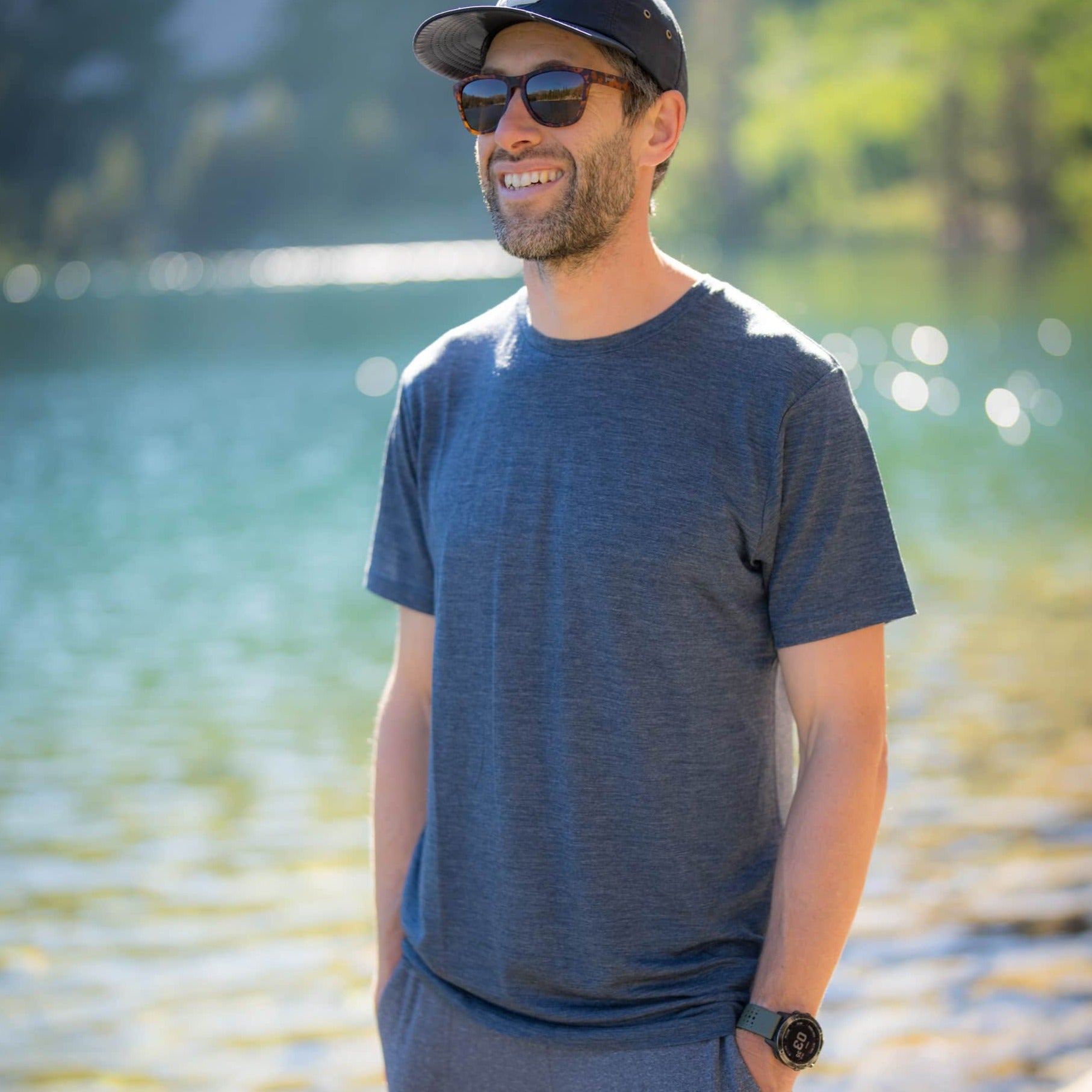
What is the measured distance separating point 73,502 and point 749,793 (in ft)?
64.6

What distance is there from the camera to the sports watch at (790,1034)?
1.86m

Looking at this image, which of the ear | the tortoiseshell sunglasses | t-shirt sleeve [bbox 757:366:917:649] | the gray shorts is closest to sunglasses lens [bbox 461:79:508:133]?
the tortoiseshell sunglasses

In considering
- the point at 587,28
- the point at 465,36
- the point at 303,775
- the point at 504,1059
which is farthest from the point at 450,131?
the point at 504,1059

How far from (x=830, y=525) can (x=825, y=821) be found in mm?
402

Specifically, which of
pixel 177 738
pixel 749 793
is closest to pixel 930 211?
pixel 177 738

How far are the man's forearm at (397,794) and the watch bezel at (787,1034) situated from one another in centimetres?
67

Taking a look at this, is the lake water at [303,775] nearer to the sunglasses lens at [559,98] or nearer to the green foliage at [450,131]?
the sunglasses lens at [559,98]

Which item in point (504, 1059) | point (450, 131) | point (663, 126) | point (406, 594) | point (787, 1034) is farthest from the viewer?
point (450, 131)

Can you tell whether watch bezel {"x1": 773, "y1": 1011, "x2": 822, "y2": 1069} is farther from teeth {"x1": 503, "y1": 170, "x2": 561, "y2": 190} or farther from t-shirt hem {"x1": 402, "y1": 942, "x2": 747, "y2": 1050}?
teeth {"x1": 503, "y1": 170, "x2": 561, "y2": 190}

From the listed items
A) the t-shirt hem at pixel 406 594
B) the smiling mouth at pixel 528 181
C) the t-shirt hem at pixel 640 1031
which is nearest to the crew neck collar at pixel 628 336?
the smiling mouth at pixel 528 181

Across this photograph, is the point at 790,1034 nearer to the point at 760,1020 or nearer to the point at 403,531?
the point at 760,1020

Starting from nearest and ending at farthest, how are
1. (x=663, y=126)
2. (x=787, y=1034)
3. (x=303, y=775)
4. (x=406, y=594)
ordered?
(x=787, y=1034), (x=663, y=126), (x=406, y=594), (x=303, y=775)

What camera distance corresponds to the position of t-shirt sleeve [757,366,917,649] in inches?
75.0

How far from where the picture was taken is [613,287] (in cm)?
206
